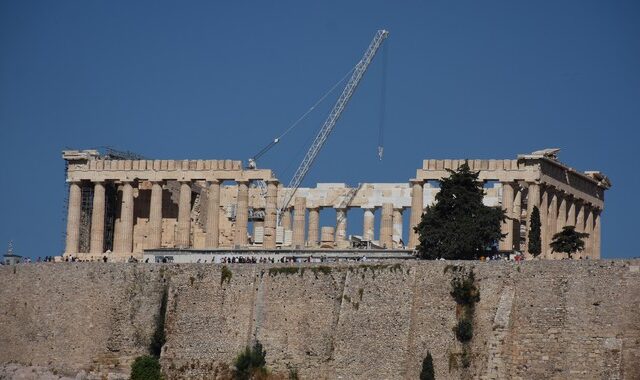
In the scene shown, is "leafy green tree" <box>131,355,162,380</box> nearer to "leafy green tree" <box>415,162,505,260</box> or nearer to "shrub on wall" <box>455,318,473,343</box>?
"leafy green tree" <box>415,162,505,260</box>

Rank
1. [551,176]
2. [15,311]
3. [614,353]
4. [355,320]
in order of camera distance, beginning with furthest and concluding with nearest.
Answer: [551,176] < [15,311] < [355,320] < [614,353]

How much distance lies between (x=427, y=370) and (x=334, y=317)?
22.1 ft

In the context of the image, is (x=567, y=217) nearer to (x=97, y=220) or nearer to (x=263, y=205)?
(x=263, y=205)

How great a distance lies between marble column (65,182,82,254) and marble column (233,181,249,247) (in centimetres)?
899

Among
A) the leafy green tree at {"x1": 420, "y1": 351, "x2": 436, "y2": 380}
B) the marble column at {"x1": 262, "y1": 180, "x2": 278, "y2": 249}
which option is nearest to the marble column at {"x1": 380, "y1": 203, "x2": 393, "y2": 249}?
the marble column at {"x1": 262, "y1": 180, "x2": 278, "y2": 249}

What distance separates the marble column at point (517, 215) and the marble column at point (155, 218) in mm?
19869

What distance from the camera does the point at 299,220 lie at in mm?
123375

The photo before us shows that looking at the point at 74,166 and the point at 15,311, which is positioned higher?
the point at 74,166

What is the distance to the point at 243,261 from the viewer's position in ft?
352

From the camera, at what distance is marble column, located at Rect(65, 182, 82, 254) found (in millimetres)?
123000

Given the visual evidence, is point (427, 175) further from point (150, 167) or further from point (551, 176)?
point (150, 167)

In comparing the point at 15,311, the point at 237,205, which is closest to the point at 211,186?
the point at 237,205

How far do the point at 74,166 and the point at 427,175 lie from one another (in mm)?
20569

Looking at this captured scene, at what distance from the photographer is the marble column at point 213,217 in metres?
121
